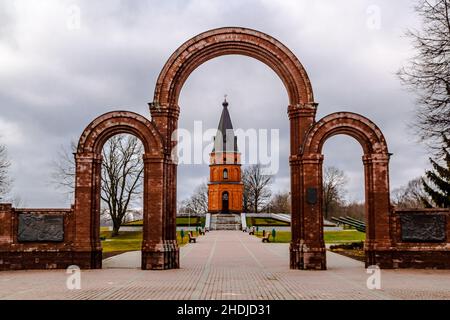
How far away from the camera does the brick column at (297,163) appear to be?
18.7 m

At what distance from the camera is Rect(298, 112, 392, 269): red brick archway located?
60.1 feet

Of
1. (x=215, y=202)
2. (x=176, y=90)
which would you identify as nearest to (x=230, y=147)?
(x=215, y=202)

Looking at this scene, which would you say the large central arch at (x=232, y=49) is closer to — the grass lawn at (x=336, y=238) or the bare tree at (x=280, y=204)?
the grass lawn at (x=336, y=238)

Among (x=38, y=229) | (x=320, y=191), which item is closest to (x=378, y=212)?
(x=320, y=191)

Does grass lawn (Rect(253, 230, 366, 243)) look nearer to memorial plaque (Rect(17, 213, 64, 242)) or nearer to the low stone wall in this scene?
the low stone wall

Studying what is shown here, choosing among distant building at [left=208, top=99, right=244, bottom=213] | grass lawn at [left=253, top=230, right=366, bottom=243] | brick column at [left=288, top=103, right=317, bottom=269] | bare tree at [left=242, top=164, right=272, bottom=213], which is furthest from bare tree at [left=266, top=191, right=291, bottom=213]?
brick column at [left=288, top=103, right=317, bottom=269]

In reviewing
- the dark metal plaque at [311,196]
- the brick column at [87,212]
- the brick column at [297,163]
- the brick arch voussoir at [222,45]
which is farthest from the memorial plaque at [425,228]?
the brick column at [87,212]

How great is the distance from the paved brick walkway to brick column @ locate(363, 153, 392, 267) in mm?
830

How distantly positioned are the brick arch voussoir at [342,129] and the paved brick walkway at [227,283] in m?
4.52

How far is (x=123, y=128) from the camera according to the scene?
18938 mm

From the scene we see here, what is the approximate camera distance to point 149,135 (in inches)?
A: 739

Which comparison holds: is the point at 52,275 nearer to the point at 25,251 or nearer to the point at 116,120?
the point at 25,251

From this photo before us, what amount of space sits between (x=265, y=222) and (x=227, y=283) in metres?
47.1

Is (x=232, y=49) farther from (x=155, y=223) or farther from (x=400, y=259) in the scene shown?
(x=400, y=259)
